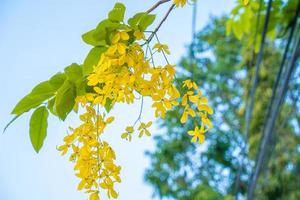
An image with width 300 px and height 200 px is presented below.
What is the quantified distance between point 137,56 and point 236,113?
6.58m

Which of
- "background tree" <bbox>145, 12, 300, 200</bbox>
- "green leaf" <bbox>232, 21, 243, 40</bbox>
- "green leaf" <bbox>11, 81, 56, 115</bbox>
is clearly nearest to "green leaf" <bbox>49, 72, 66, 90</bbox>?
"green leaf" <bbox>11, 81, 56, 115</bbox>

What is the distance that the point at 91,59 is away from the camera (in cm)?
45

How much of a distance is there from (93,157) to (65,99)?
6cm

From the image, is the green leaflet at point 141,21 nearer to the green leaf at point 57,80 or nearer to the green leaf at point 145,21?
the green leaf at point 145,21

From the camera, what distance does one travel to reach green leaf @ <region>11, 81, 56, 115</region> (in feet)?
1.60

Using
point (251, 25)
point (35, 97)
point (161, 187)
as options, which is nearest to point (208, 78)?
point (161, 187)

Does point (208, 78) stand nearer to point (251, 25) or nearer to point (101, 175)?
point (251, 25)

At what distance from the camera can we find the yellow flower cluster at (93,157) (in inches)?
17.1

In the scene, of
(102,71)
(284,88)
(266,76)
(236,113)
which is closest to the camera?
(102,71)

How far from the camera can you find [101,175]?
0.44 metres

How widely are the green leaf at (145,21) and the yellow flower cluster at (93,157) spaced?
93mm

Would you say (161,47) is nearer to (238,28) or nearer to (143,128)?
(143,128)

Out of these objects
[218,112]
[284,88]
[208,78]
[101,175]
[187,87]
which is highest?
[208,78]

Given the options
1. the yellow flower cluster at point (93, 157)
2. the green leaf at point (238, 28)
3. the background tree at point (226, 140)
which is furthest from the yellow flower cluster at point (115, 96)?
the background tree at point (226, 140)
